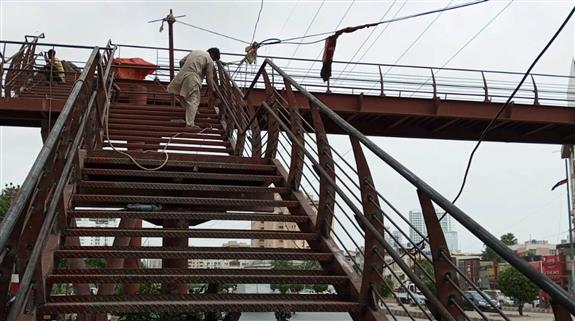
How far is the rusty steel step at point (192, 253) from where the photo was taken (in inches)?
165

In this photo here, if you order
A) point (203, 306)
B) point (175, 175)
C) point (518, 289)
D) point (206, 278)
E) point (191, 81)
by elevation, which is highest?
point (191, 81)

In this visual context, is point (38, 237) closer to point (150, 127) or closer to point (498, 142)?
point (150, 127)

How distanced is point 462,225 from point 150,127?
692 centimetres

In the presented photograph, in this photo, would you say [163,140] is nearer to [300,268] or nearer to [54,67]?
[300,268]

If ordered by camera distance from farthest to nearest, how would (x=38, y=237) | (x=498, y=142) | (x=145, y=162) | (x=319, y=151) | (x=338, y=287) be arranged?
(x=498, y=142)
(x=145, y=162)
(x=319, y=151)
(x=338, y=287)
(x=38, y=237)

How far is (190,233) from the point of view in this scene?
4738mm

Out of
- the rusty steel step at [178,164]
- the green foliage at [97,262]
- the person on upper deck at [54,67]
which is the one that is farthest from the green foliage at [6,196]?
the rusty steel step at [178,164]

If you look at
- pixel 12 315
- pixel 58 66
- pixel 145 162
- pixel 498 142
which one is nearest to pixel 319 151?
pixel 145 162

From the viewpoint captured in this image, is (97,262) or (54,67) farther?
(97,262)

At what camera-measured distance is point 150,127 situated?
8.89m

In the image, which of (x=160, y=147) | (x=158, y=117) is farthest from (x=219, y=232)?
(x=158, y=117)

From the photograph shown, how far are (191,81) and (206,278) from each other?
18.0 feet

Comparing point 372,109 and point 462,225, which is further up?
point 372,109

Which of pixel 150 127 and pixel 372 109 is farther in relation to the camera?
pixel 372 109
